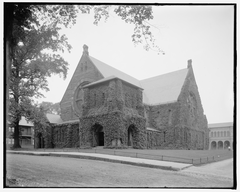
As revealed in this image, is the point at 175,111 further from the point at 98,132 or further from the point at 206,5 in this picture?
the point at 206,5

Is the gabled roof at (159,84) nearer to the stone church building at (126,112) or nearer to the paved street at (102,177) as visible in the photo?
the stone church building at (126,112)

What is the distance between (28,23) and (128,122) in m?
19.0

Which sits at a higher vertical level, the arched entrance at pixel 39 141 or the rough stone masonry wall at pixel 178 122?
the rough stone masonry wall at pixel 178 122

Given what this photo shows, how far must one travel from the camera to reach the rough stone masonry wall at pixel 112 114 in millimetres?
28016

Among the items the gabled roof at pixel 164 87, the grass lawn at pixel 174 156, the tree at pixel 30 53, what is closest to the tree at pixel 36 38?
the tree at pixel 30 53

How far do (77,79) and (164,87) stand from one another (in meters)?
15.2

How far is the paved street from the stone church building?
14.0 m

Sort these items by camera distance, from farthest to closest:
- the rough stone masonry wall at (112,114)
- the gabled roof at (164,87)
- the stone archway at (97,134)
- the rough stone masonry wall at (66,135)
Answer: the gabled roof at (164,87), the rough stone masonry wall at (66,135), the stone archway at (97,134), the rough stone masonry wall at (112,114)

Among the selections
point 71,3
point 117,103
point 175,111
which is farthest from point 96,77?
point 71,3

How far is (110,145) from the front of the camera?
27.5 metres

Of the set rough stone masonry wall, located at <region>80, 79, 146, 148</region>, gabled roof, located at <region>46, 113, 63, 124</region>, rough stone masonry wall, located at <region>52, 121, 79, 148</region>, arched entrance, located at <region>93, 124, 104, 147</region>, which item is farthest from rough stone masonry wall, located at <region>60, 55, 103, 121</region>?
arched entrance, located at <region>93, 124, 104, 147</region>

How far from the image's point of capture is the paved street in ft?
36.8

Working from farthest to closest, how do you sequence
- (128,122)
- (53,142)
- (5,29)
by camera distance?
(53,142) < (128,122) < (5,29)

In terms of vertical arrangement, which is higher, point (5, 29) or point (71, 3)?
point (71, 3)
